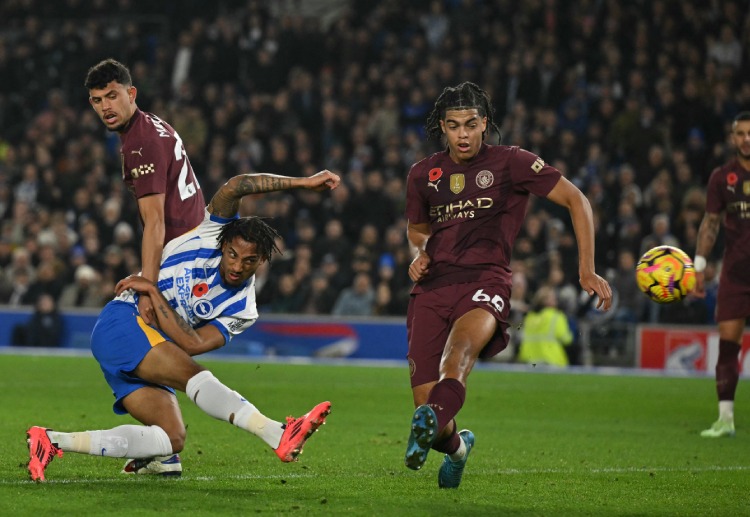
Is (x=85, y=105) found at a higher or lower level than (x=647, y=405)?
higher

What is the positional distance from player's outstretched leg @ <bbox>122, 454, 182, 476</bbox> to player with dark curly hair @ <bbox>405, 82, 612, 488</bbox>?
5.02 feet

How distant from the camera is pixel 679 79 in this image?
2047 centimetres

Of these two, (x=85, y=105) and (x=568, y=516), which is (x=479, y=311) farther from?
(x=85, y=105)

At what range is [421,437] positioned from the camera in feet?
19.7

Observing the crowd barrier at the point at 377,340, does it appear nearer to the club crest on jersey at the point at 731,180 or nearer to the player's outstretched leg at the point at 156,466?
the club crest on jersey at the point at 731,180

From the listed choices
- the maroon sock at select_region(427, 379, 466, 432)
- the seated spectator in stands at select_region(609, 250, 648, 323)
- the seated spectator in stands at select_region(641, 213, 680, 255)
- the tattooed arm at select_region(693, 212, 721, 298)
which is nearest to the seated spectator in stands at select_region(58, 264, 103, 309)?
the seated spectator in stands at select_region(609, 250, 648, 323)

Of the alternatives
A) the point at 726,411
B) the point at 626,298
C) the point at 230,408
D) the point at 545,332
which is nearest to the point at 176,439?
the point at 230,408

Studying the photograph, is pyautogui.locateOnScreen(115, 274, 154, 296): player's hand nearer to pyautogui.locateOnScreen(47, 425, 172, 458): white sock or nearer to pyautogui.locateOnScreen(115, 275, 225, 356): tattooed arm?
pyautogui.locateOnScreen(115, 275, 225, 356): tattooed arm

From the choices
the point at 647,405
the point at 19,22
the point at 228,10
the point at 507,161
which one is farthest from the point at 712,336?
the point at 19,22

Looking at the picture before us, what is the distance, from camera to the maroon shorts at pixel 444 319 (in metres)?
6.90

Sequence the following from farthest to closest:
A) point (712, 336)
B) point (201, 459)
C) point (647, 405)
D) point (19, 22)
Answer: point (19, 22)
point (712, 336)
point (647, 405)
point (201, 459)

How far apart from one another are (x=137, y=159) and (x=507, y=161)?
221 centimetres

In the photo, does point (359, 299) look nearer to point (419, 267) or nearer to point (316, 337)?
point (316, 337)

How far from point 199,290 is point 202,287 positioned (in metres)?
0.02
